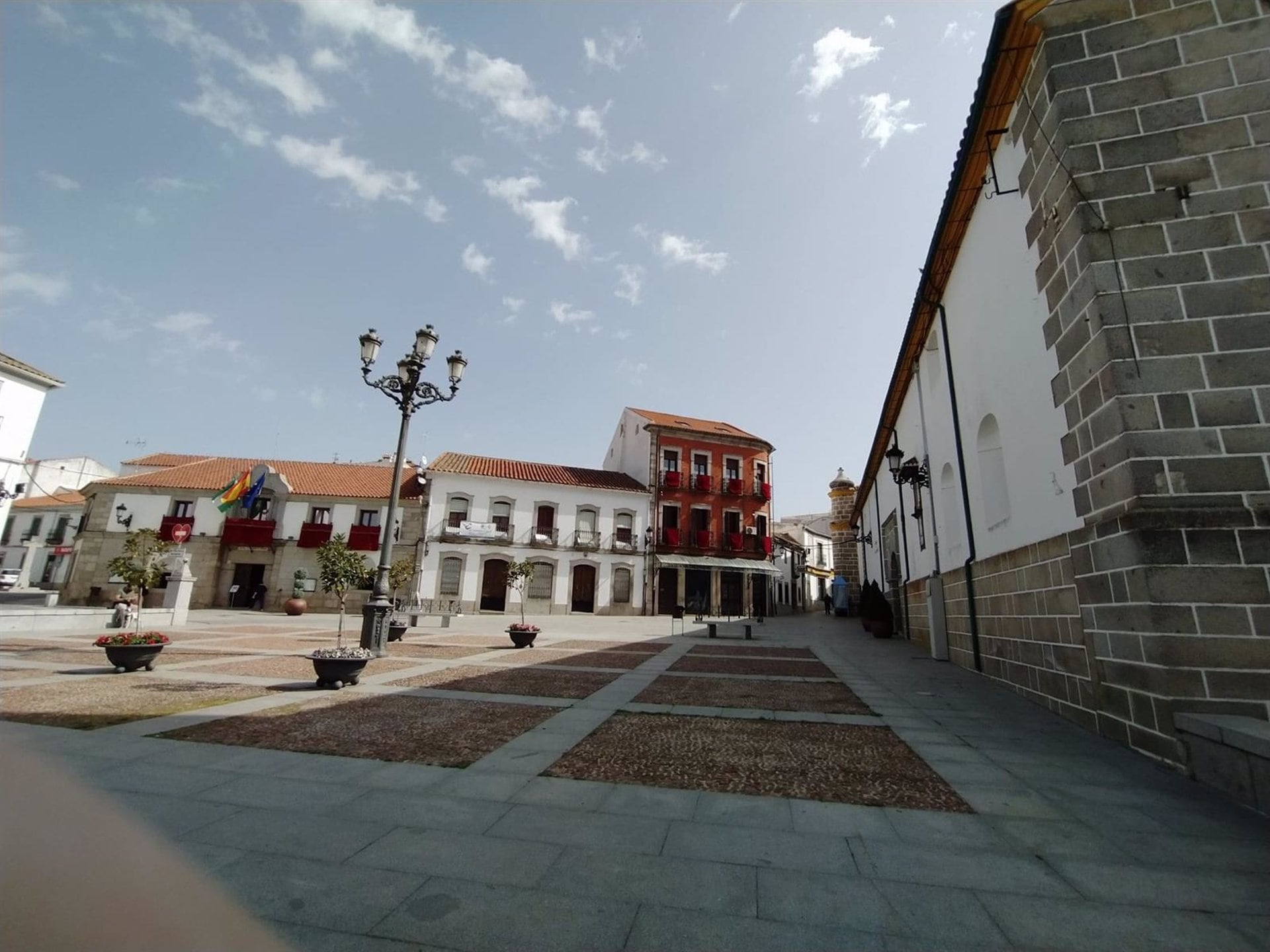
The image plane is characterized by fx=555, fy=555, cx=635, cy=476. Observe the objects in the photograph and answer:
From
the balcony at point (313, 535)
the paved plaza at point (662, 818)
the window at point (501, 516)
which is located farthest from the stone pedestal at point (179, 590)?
the window at point (501, 516)

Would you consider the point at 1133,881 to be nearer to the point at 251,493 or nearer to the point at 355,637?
the point at 355,637

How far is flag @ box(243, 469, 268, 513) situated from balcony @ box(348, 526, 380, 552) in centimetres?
470

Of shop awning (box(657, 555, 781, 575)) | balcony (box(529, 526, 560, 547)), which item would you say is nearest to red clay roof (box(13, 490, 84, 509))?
balcony (box(529, 526, 560, 547))

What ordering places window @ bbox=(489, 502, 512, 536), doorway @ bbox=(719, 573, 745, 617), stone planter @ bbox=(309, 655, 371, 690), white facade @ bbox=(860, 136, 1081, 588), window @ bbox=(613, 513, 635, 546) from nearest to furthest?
white facade @ bbox=(860, 136, 1081, 588) < stone planter @ bbox=(309, 655, 371, 690) < window @ bbox=(489, 502, 512, 536) < window @ bbox=(613, 513, 635, 546) < doorway @ bbox=(719, 573, 745, 617)

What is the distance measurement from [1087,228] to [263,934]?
7.54 metres

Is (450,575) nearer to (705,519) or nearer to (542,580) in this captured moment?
(542,580)

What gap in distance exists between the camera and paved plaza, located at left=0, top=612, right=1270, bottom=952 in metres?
2.20

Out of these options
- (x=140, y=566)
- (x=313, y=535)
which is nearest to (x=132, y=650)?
(x=140, y=566)

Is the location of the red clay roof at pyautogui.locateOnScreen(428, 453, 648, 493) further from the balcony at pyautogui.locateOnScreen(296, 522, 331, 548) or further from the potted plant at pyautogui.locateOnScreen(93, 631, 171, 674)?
the potted plant at pyautogui.locateOnScreen(93, 631, 171, 674)

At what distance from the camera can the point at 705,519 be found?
113 feet

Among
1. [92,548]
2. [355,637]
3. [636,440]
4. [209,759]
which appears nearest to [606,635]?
[355,637]

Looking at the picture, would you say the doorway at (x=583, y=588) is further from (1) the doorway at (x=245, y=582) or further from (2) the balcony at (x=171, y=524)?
(2) the balcony at (x=171, y=524)

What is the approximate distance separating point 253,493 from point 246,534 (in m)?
2.62

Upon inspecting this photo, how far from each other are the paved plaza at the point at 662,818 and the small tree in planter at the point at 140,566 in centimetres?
671
